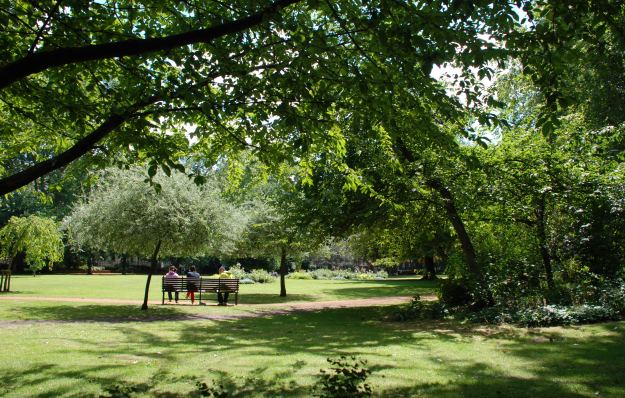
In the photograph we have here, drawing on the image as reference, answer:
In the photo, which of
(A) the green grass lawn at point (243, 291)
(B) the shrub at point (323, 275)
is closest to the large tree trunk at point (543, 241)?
(A) the green grass lawn at point (243, 291)

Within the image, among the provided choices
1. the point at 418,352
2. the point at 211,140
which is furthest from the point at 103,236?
the point at 418,352

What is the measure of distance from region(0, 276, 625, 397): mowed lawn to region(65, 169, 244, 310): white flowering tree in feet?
12.0

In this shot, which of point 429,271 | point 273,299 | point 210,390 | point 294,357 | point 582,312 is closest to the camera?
point 210,390

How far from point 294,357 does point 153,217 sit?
31.2ft

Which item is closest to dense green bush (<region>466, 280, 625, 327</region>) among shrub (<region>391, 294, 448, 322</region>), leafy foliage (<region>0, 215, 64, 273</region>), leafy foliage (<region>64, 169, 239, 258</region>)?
shrub (<region>391, 294, 448, 322</region>)

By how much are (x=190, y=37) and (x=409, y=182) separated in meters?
9.06

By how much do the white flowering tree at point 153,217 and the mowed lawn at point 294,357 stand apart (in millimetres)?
3650

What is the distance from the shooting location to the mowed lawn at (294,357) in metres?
6.14

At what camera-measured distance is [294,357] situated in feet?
27.1

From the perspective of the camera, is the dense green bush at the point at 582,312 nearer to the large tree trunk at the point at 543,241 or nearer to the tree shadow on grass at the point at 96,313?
the large tree trunk at the point at 543,241

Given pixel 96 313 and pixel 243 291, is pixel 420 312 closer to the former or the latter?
pixel 96 313

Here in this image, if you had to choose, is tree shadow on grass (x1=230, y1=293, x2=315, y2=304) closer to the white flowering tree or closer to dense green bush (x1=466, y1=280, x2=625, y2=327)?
the white flowering tree

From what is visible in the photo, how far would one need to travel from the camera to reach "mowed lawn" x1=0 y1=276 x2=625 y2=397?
20.1ft

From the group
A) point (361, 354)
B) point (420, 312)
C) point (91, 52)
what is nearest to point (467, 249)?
point (420, 312)
